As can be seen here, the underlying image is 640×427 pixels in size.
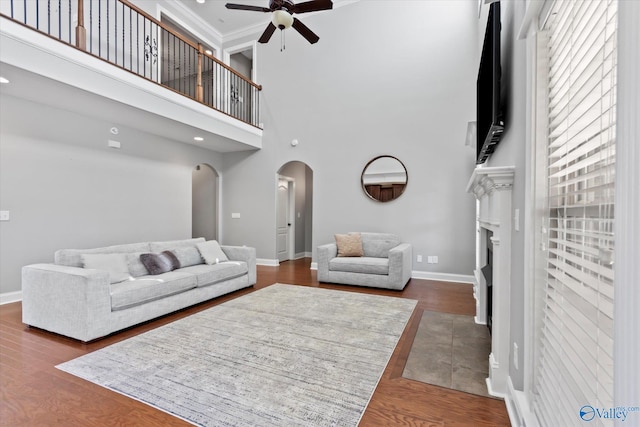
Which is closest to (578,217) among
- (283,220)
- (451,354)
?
(451,354)

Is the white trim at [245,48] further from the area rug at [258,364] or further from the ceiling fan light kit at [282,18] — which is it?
the area rug at [258,364]

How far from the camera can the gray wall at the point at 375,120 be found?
531 cm

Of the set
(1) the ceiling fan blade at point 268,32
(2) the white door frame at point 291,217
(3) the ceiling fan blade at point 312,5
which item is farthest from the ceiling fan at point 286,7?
(2) the white door frame at point 291,217

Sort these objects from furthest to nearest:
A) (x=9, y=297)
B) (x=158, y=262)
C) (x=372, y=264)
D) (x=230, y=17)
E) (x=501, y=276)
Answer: (x=230, y=17) < (x=372, y=264) < (x=9, y=297) < (x=158, y=262) < (x=501, y=276)

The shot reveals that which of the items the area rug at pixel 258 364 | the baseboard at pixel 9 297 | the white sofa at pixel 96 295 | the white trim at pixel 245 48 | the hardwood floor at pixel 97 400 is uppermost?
the white trim at pixel 245 48

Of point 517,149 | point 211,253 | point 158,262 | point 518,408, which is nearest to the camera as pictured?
point 518,408

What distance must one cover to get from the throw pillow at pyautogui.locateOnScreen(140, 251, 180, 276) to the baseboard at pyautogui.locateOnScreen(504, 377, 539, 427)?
3.61 metres

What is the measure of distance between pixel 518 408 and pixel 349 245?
3.73 meters

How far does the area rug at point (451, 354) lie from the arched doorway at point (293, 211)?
437 centimetres

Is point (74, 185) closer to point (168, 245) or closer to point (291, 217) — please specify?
point (168, 245)

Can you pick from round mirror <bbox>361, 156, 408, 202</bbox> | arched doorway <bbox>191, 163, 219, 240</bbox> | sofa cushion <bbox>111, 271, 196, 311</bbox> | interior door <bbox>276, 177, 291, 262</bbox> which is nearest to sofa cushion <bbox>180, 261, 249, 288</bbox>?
sofa cushion <bbox>111, 271, 196, 311</bbox>

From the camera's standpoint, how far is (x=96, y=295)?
279cm

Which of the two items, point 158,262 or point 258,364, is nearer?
point 258,364

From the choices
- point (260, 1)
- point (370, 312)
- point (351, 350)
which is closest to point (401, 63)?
point (260, 1)
